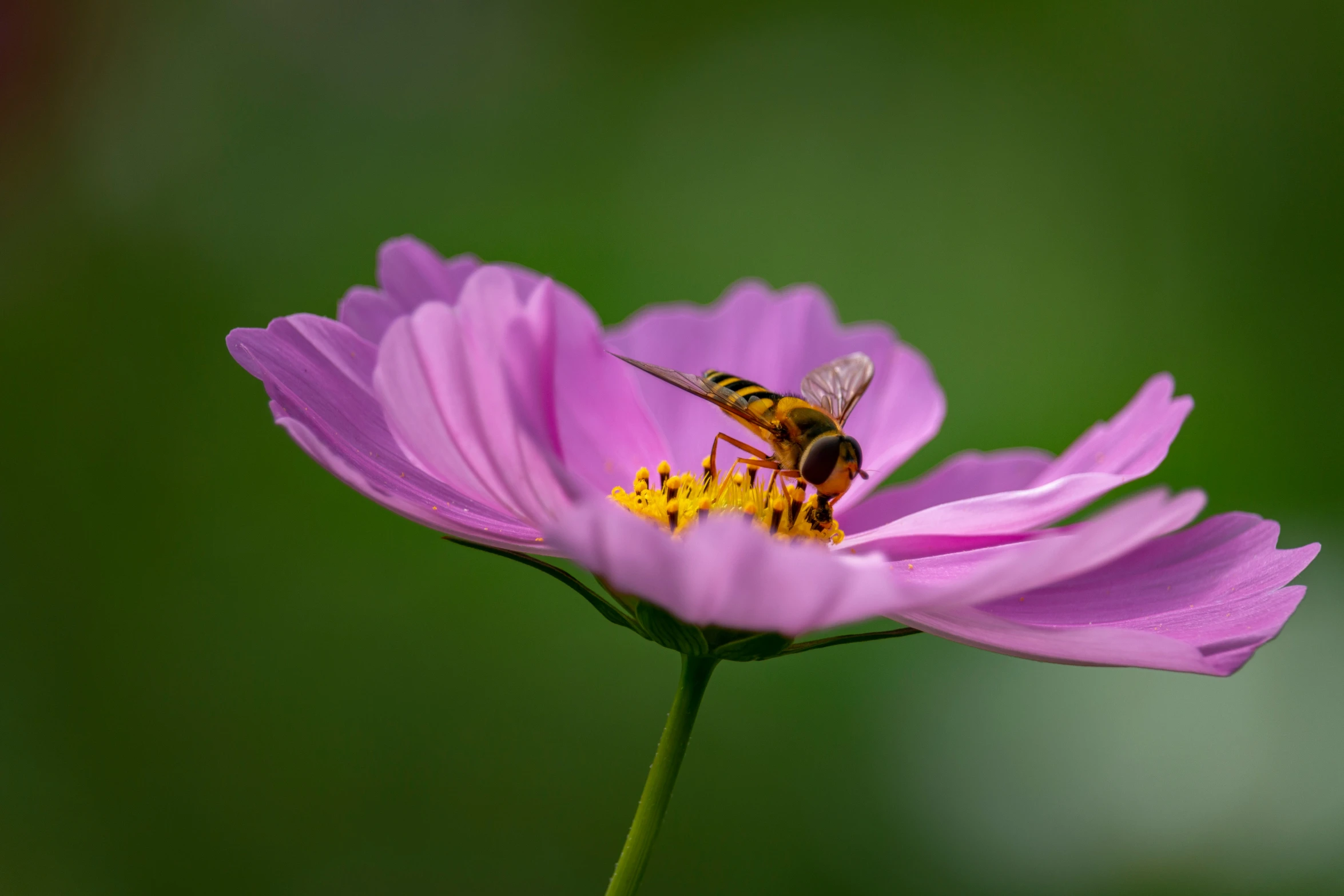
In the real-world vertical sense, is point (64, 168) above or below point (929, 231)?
below

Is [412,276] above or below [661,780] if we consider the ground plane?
above

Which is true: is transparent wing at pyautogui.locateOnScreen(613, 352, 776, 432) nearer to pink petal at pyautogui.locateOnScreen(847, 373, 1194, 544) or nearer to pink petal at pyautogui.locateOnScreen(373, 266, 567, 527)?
pink petal at pyautogui.locateOnScreen(847, 373, 1194, 544)

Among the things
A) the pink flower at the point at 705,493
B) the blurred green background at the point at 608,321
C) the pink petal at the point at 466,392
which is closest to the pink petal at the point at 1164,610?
the pink flower at the point at 705,493

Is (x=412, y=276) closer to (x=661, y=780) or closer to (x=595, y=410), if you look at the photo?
(x=595, y=410)

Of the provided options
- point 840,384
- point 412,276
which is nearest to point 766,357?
point 840,384

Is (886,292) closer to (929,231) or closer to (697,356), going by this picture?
(929,231)

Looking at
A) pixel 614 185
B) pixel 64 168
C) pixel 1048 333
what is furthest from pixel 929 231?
pixel 64 168
